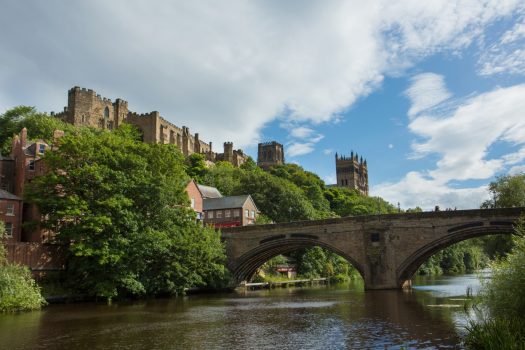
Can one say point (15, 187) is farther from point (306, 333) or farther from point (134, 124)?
point (134, 124)

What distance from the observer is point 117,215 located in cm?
4144

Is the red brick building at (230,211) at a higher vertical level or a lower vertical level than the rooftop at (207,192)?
lower

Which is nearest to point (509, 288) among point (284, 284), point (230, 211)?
point (284, 284)

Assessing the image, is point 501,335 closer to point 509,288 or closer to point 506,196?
point 509,288

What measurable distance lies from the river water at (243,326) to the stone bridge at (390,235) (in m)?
12.2

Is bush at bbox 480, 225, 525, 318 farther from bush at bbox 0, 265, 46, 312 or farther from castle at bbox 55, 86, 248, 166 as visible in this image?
castle at bbox 55, 86, 248, 166

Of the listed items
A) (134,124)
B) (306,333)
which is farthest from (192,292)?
(134,124)

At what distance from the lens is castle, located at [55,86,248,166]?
10031cm

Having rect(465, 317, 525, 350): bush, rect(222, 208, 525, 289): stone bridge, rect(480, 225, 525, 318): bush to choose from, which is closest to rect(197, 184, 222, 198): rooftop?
rect(222, 208, 525, 289): stone bridge

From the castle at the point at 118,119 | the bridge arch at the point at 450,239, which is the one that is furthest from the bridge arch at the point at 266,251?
the castle at the point at 118,119

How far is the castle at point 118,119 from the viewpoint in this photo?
100m

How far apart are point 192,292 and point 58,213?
1804 cm

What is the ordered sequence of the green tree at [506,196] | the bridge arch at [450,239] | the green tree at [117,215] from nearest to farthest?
the green tree at [117,215], the bridge arch at [450,239], the green tree at [506,196]

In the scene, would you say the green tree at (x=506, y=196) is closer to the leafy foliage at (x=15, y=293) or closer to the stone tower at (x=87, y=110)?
the leafy foliage at (x=15, y=293)
